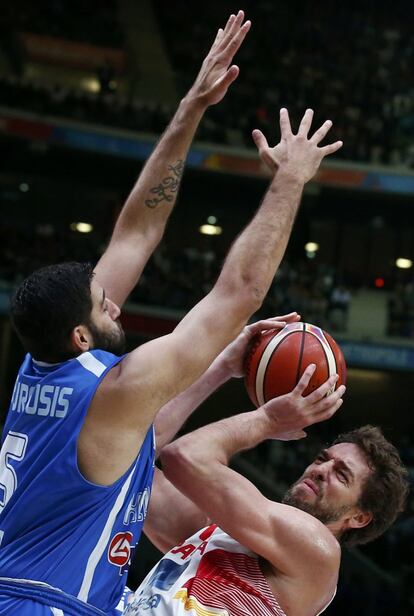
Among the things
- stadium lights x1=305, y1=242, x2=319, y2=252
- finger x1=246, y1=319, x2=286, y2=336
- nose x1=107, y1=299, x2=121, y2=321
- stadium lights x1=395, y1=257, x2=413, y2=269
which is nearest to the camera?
nose x1=107, y1=299, x2=121, y2=321

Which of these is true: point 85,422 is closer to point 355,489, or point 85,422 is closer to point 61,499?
point 61,499

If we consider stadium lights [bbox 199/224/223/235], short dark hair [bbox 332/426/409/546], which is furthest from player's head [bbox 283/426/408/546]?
stadium lights [bbox 199/224/223/235]

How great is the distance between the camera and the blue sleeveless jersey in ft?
7.84

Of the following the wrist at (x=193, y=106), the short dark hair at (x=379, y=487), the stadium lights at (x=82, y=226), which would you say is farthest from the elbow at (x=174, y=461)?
the stadium lights at (x=82, y=226)

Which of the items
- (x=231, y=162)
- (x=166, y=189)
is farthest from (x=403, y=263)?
(x=166, y=189)

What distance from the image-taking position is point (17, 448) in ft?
8.32

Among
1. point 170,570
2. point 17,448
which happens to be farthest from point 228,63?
point 170,570

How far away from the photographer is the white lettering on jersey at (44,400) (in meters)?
2.43

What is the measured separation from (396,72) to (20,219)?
10179 millimetres

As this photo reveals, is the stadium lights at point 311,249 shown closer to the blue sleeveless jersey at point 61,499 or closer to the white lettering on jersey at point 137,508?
the white lettering on jersey at point 137,508

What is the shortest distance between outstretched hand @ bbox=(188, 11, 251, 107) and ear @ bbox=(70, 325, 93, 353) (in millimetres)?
1078

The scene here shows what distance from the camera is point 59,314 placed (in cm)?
245

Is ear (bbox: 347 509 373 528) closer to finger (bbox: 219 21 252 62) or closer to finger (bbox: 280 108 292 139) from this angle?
finger (bbox: 280 108 292 139)

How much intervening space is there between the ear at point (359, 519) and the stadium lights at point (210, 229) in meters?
19.7
